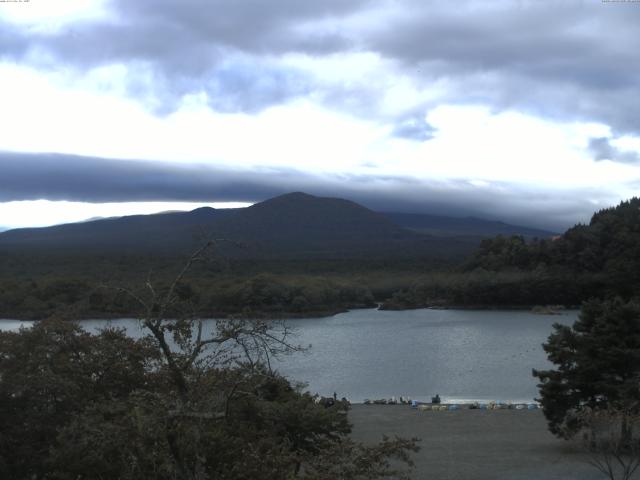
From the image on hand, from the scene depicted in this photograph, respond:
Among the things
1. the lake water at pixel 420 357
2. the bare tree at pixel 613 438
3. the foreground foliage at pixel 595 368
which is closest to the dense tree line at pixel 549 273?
the lake water at pixel 420 357

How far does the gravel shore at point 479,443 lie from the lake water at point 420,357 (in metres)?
4.22

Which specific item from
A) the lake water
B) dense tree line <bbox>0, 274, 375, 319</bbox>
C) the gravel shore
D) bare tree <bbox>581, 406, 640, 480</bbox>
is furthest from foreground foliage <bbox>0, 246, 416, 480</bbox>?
dense tree line <bbox>0, 274, 375, 319</bbox>

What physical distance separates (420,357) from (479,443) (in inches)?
842

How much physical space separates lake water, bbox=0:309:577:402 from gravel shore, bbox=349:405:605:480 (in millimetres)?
4221

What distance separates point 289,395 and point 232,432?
15.5 feet

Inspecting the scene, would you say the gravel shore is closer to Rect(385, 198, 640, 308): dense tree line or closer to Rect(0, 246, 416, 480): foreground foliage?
Rect(0, 246, 416, 480): foreground foliage

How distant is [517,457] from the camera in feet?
57.2

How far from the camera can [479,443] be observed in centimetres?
1945

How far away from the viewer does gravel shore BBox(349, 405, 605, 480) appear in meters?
15.9

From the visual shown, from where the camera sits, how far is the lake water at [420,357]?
3120 centimetres

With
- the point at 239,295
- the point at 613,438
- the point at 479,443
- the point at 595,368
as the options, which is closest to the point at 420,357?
the point at 479,443

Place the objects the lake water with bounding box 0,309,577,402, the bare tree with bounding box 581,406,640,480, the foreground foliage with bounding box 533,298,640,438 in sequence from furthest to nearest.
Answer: the lake water with bounding box 0,309,577,402
the foreground foliage with bounding box 533,298,640,438
the bare tree with bounding box 581,406,640,480

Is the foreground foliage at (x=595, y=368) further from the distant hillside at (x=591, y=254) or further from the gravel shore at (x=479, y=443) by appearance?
the distant hillside at (x=591, y=254)

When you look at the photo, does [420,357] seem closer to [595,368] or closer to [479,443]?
[479,443]
